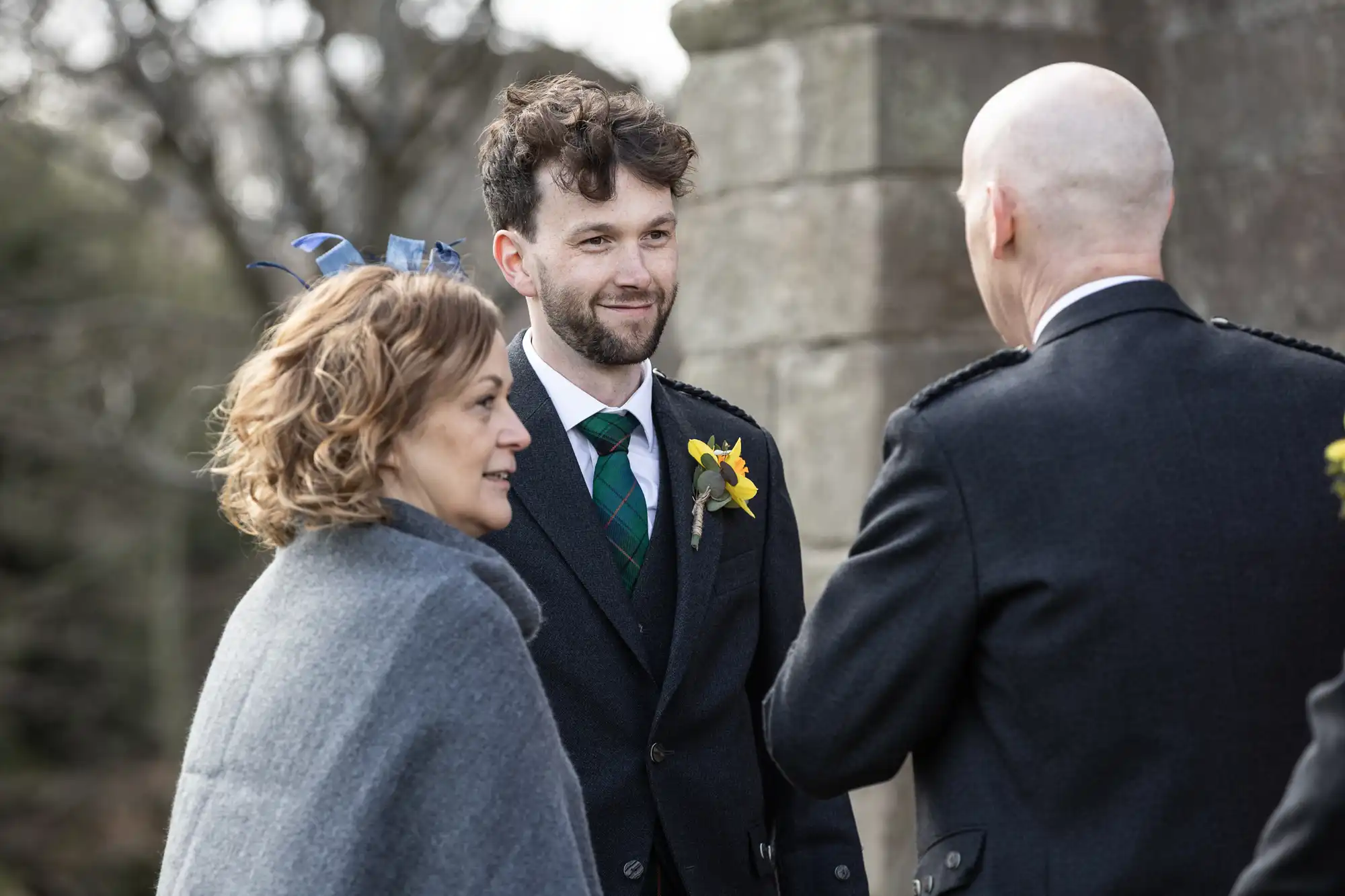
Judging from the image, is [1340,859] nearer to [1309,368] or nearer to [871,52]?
[1309,368]

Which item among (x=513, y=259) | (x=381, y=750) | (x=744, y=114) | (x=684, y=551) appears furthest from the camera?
(x=744, y=114)

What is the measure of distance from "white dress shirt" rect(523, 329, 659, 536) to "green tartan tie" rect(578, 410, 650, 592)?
11 millimetres

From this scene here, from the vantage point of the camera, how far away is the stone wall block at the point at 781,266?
4.28m

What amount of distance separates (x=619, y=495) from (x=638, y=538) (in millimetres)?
84

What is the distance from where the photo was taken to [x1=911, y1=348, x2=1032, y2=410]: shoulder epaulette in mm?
2346

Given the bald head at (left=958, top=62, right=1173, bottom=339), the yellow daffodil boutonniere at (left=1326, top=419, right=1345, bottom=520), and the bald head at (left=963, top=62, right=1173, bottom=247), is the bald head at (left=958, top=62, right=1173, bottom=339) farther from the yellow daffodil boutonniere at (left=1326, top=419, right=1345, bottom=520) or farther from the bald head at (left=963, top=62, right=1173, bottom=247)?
the yellow daffodil boutonniere at (left=1326, top=419, right=1345, bottom=520)

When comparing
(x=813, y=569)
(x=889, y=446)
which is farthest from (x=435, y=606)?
(x=813, y=569)

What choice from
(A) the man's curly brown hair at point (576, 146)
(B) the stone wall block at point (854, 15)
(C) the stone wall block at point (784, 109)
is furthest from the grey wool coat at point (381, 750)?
(B) the stone wall block at point (854, 15)

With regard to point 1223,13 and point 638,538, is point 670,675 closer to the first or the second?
point 638,538

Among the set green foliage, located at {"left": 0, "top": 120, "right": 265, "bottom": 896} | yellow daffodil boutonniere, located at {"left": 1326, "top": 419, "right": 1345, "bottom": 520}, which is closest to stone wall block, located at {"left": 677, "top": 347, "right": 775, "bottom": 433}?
yellow daffodil boutonniere, located at {"left": 1326, "top": 419, "right": 1345, "bottom": 520}

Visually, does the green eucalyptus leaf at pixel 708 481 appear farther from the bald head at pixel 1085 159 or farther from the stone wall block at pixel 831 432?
the stone wall block at pixel 831 432

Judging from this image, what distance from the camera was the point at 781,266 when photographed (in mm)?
4445

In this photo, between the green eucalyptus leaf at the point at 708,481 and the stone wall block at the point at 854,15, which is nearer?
the green eucalyptus leaf at the point at 708,481

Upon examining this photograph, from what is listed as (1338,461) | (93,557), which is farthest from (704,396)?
(93,557)
